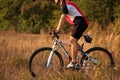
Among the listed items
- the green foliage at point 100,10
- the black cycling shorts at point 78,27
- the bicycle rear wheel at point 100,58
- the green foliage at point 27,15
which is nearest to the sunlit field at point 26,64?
the bicycle rear wheel at point 100,58

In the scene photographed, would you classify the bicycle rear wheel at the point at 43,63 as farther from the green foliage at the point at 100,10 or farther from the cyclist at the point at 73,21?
the green foliage at the point at 100,10

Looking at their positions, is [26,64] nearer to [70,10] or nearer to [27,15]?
[70,10]

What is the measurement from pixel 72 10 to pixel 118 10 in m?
17.7

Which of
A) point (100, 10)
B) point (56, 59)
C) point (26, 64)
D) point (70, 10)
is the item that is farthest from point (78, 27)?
point (100, 10)

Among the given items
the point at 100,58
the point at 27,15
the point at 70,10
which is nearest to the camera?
the point at 70,10

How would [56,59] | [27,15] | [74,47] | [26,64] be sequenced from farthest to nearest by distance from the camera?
[27,15], [26,64], [56,59], [74,47]

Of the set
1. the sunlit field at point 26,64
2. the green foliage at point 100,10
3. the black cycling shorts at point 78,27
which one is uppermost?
the black cycling shorts at point 78,27

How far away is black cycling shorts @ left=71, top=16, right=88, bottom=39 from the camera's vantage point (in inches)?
306

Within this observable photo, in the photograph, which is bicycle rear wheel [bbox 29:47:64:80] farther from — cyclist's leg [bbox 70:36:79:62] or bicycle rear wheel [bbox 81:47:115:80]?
bicycle rear wheel [bbox 81:47:115:80]

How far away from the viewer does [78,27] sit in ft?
25.7

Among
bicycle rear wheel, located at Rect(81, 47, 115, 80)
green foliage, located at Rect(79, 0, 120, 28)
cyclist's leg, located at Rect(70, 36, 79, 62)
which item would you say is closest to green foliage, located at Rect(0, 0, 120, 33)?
green foliage, located at Rect(79, 0, 120, 28)

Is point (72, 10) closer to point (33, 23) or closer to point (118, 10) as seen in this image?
point (118, 10)

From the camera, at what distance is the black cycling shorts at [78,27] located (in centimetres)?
778

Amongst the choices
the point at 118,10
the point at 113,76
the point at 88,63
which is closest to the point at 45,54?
the point at 88,63
